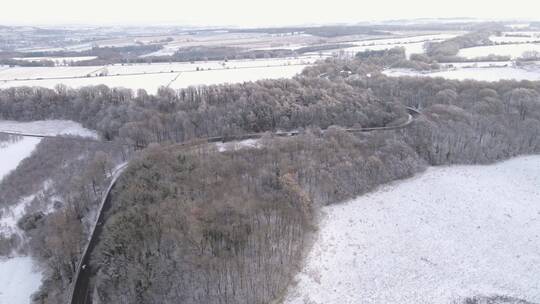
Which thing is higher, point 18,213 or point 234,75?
point 234,75

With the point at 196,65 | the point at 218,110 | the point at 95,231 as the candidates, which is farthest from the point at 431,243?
the point at 196,65

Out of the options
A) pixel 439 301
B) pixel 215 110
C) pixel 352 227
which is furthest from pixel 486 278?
pixel 215 110

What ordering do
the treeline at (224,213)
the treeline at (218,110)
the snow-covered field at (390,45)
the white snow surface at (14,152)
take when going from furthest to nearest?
1. the snow-covered field at (390,45)
2. the treeline at (218,110)
3. the white snow surface at (14,152)
4. the treeline at (224,213)

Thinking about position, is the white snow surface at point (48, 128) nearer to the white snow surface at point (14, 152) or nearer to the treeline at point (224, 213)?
the white snow surface at point (14, 152)

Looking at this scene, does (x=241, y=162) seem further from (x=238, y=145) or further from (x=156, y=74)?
(x=156, y=74)

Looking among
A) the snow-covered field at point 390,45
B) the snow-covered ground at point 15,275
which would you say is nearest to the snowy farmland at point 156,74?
the snow-covered field at point 390,45

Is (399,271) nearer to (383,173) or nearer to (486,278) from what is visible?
(486,278)
